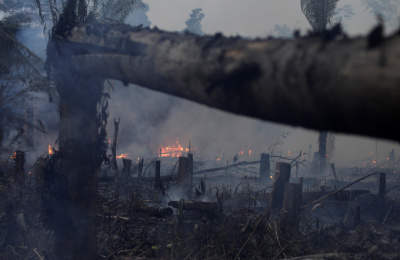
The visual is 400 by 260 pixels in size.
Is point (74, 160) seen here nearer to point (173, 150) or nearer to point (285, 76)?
point (285, 76)

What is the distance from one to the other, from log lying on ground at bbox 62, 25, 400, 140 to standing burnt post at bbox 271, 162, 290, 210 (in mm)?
5441

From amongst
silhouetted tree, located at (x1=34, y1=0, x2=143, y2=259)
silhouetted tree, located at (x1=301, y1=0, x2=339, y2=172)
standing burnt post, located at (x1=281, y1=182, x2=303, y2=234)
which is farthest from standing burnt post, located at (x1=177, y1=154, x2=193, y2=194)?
silhouetted tree, located at (x1=301, y1=0, x2=339, y2=172)

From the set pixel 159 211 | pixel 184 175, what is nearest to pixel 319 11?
pixel 184 175

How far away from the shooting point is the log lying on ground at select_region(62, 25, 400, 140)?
997 millimetres

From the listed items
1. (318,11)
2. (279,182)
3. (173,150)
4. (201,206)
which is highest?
(318,11)

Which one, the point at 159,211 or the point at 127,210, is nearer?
the point at 159,211

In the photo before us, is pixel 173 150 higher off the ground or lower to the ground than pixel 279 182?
higher

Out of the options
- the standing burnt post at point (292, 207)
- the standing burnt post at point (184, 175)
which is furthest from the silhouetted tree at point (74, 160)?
the standing burnt post at point (184, 175)

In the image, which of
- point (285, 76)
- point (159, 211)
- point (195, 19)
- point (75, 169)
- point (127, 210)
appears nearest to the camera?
point (285, 76)

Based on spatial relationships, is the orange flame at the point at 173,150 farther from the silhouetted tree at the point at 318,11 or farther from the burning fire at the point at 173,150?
the silhouetted tree at the point at 318,11

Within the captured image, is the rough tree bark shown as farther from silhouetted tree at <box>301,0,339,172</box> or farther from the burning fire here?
the burning fire

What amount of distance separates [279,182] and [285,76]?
6.09 metres

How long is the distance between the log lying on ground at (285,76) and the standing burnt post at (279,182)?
5.44 meters

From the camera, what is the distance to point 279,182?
6.96 m
